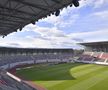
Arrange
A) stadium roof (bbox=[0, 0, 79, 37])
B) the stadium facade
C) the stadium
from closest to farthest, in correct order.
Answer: stadium roof (bbox=[0, 0, 79, 37])
the stadium
the stadium facade

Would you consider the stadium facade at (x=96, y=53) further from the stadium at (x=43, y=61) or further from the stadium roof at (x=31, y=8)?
the stadium roof at (x=31, y=8)

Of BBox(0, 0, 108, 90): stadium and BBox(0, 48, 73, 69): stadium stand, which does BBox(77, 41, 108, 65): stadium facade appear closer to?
BBox(0, 0, 108, 90): stadium

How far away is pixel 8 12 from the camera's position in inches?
514

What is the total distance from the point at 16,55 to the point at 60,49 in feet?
65.4

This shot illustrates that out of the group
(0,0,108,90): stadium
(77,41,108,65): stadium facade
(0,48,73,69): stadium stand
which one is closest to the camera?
(0,0,108,90): stadium

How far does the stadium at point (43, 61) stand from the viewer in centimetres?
1228

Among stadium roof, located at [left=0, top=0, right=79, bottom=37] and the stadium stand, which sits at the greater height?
stadium roof, located at [left=0, top=0, right=79, bottom=37]

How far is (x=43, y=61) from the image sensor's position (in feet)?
180

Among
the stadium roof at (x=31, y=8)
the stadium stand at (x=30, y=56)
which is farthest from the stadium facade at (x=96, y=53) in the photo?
the stadium roof at (x=31, y=8)

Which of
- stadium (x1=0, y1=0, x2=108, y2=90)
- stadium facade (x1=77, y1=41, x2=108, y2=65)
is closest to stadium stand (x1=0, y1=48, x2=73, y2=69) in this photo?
stadium (x1=0, y1=0, x2=108, y2=90)

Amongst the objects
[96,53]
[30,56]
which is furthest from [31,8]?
[96,53]

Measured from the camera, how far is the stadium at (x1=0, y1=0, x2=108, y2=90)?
1228cm

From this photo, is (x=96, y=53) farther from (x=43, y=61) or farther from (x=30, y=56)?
(x=30, y=56)

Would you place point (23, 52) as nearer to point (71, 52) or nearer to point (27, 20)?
point (71, 52)
